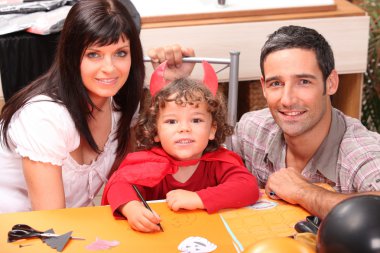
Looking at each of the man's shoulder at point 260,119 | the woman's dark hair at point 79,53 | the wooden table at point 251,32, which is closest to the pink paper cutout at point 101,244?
the woman's dark hair at point 79,53

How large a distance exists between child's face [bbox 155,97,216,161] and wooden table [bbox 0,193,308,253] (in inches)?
7.2

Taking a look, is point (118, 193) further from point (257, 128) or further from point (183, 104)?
point (257, 128)

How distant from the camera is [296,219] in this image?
1.60 m

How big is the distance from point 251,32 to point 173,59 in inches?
34.3

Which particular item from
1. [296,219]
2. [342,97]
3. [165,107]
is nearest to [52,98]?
[165,107]

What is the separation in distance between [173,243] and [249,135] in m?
0.90

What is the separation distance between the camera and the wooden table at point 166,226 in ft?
4.76

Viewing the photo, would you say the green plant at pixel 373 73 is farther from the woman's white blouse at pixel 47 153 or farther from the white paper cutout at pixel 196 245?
the white paper cutout at pixel 196 245

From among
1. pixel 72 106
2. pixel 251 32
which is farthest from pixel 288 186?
pixel 251 32

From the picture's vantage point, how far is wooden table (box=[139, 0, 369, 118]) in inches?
114

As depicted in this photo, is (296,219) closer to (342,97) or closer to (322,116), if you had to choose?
(322,116)

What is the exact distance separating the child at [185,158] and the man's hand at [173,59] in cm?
25

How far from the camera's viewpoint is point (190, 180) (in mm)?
1823

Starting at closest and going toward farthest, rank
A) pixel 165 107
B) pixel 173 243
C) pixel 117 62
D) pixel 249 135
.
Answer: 1. pixel 173 243
2. pixel 165 107
3. pixel 117 62
4. pixel 249 135
